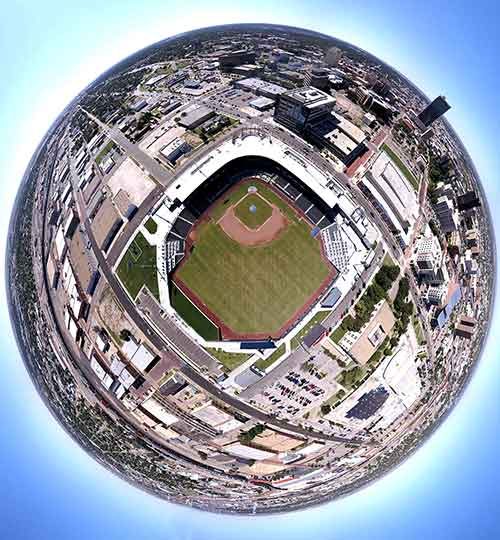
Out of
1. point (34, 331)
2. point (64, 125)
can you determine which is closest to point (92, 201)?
point (64, 125)

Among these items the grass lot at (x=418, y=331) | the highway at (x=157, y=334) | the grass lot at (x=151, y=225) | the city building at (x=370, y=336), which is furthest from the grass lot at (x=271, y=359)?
the grass lot at (x=151, y=225)

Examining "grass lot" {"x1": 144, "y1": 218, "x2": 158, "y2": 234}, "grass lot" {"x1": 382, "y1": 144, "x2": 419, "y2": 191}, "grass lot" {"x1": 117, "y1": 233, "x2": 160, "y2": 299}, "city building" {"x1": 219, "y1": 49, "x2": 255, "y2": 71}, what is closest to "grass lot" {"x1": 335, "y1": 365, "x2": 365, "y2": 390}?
"grass lot" {"x1": 117, "y1": 233, "x2": 160, "y2": 299}

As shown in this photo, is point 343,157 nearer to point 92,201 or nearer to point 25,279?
point 92,201

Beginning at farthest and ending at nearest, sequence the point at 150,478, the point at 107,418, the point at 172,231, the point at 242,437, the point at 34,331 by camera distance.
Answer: the point at 150,478
the point at 34,331
the point at 107,418
the point at 242,437
the point at 172,231

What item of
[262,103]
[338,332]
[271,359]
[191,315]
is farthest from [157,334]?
[262,103]

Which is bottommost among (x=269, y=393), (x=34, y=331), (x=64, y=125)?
(x=269, y=393)

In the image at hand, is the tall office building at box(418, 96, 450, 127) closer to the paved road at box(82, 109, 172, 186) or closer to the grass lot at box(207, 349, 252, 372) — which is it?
the paved road at box(82, 109, 172, 186)

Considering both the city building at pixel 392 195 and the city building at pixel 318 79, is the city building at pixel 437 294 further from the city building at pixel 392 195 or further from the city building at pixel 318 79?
the city building at pixel 318 79

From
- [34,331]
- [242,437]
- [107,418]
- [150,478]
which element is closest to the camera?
[242,437]
